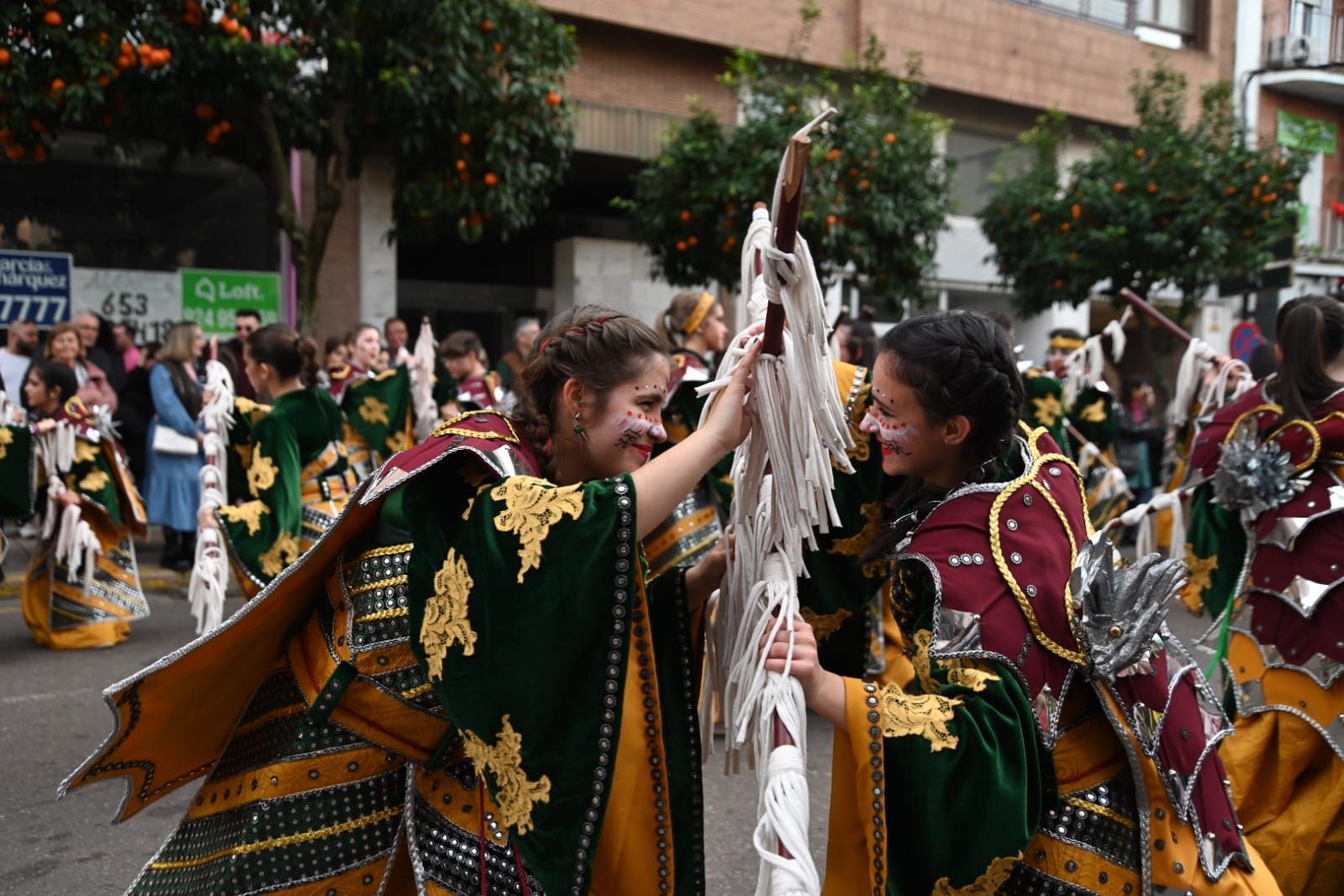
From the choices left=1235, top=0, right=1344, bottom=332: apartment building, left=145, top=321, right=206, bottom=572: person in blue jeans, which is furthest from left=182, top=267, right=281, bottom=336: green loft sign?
left=1235, top=0, right=1344, bottom=332: apartment building

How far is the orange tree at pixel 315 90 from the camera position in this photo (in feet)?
26.1

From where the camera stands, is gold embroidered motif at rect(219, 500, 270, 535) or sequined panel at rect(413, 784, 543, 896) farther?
gold embroidered motif at rect(219, 500, 270, 535)

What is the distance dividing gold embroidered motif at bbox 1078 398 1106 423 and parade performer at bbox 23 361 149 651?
6.34 metres

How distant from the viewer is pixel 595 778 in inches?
71.6

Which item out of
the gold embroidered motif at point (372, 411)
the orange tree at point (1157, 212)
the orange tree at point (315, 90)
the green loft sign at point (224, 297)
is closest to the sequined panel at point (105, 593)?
the gold embroidered motif at point (372, 411)

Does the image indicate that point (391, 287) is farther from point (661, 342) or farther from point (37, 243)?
point (661, 342)

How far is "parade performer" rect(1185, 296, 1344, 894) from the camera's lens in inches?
128

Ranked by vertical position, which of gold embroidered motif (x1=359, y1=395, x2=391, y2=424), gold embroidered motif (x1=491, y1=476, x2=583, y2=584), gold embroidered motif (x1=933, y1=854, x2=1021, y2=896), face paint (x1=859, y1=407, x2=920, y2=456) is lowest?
gold embroidered motif (x1=933, y1=854, x2=1021, y2=896)

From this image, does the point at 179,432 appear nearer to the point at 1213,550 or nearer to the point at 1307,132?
the point at 1213,550

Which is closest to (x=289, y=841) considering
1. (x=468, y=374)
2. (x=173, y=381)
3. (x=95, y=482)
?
(x=95, y=482)

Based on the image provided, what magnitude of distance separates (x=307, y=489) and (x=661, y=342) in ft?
11.4

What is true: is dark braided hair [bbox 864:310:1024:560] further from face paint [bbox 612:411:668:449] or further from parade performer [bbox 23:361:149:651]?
parade performer [bbox 23:361:149:651]

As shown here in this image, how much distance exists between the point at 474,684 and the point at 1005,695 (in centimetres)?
81

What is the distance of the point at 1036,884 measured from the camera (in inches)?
78.8
